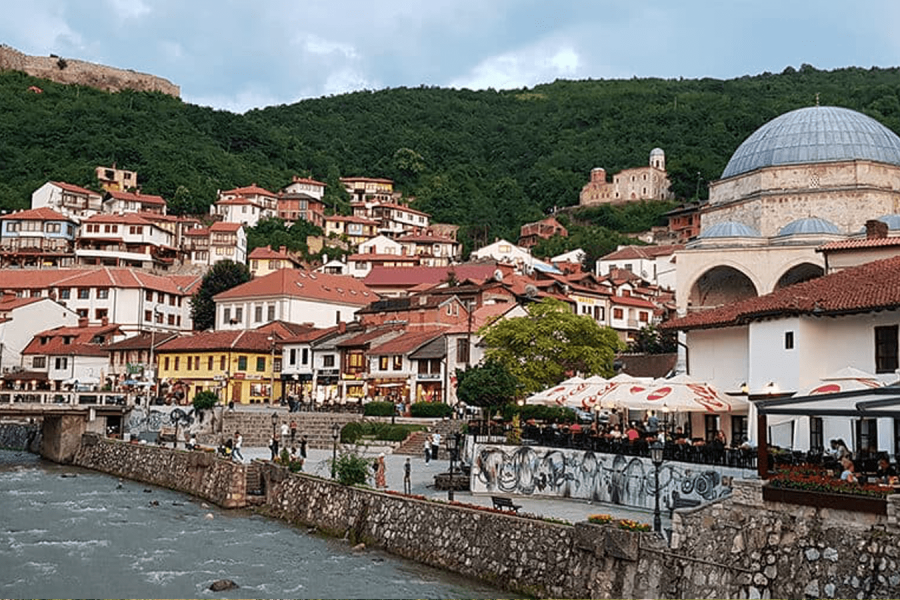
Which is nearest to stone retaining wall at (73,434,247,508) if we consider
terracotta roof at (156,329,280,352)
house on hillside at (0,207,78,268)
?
terracotta roof at (156,329,280,352)

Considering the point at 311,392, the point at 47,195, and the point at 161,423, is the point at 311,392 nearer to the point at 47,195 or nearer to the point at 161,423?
the point at 161,423

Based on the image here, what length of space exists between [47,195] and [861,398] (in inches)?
4150

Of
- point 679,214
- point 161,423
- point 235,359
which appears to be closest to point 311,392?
point 235,359

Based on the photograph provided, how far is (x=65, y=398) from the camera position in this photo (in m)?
53.6

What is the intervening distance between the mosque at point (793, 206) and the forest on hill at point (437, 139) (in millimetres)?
69418

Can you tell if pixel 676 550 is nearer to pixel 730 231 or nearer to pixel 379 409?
pixel 730 231

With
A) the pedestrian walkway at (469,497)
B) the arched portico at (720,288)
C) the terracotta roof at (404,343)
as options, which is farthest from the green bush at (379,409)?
the arched portico at (720,288)

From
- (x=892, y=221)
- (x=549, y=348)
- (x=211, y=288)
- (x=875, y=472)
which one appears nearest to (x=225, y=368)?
(x=211, y=288)

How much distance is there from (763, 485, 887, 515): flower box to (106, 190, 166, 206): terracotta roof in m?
104

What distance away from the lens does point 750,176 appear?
47.1 metres

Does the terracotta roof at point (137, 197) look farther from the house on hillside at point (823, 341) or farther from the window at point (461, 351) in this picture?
the house on hillside at point (823, 341)

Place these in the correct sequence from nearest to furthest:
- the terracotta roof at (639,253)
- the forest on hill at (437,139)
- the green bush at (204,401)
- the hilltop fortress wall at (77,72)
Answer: the green bush at (204,401) → the terracotta roof at (639,253) → the forest on hill at (437,139) → the hilltop fortress wall at (77,72)

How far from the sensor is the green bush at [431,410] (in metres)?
47.9

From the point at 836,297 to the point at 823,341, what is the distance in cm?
115
